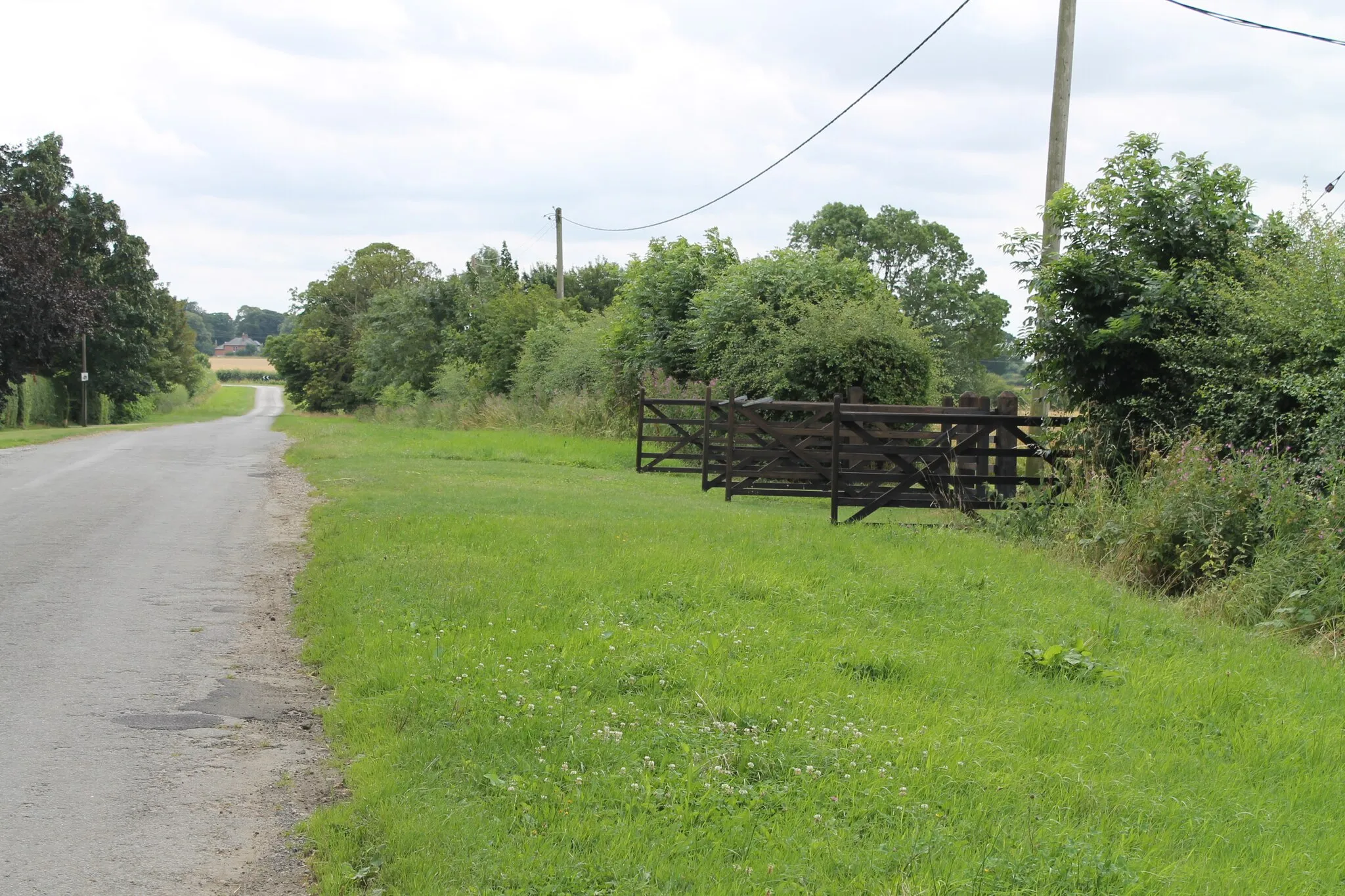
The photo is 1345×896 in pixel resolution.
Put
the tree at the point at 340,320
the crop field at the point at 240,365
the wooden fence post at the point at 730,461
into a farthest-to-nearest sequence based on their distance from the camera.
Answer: the crop field at the point at 240,365 < the tree at the point at 340,320 < the wooden fence post at the point at 730,461

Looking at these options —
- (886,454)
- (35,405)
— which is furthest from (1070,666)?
(35,405)

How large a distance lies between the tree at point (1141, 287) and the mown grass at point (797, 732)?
3.07m

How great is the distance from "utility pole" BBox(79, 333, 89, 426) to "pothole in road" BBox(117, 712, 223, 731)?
52009 mm

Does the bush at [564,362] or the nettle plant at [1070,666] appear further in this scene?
the bush at [564,362]

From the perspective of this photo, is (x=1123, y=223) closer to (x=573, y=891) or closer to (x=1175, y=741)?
(x=1175, y=741)

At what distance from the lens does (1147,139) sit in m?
12.9

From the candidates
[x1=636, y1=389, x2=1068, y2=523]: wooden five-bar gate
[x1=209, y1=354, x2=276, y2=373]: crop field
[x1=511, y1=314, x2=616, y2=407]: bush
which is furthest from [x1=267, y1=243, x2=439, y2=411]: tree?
[x1=209, y1=354, x2=276, y2=373]: crop field

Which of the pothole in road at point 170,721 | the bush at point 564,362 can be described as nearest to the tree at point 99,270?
the bush at point 564,362

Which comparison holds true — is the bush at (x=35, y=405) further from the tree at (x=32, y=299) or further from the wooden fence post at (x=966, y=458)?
the wooden fence post at (x=966, y=458)

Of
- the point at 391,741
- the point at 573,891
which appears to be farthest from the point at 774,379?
the point at 573,891

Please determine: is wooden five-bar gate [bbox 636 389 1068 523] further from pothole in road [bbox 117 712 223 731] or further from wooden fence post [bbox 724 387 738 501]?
pothole in road [bbox 117 712 223 731]

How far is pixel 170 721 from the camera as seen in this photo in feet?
19.7

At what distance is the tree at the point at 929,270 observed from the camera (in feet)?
191

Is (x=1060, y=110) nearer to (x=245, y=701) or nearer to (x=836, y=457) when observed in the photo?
(x=836, y=457)
